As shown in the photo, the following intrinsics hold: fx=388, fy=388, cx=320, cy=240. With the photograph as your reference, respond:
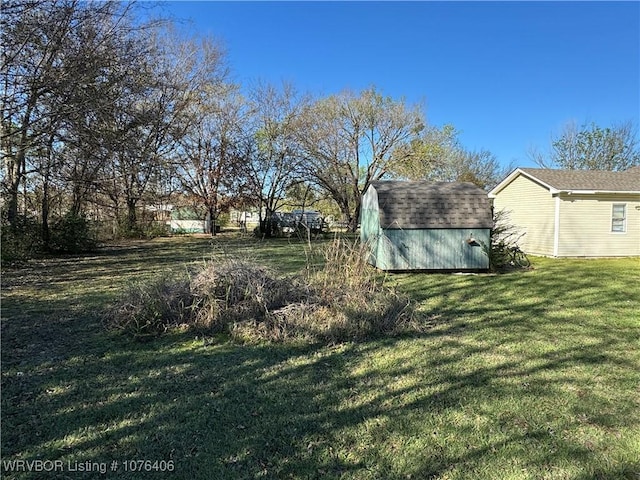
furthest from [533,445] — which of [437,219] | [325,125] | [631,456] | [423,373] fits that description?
[325,125]

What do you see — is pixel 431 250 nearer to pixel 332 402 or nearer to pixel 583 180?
pixel 332 402

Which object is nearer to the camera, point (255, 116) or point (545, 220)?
point (545, 220)

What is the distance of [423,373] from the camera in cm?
336

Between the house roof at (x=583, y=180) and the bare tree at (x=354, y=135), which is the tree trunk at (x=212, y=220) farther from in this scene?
the house roof at (x=583, y=180)

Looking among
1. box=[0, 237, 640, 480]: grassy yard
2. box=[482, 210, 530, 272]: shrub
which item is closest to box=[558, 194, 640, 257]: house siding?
box=[482, 210, 530, 272]: shrub

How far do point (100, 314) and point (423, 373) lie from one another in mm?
4005

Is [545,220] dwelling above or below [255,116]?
below

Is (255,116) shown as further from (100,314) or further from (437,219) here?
(100,314)

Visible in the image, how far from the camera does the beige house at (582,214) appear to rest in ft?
42.0

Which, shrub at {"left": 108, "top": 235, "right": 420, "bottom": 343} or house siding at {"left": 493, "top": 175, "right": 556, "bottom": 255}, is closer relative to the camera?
shrub at {"left": 108, "top": 235, "right": 420, "bottom": 343}

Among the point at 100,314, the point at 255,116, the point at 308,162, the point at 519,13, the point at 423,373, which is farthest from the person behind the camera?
the point at 308,162

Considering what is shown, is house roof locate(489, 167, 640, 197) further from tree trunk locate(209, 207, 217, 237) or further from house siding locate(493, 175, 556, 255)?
tree trunk locate(209, 207, 217, 237)

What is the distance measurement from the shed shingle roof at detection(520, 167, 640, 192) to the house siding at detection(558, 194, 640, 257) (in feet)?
0.93

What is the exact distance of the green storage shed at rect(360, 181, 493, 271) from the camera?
9.24 m
